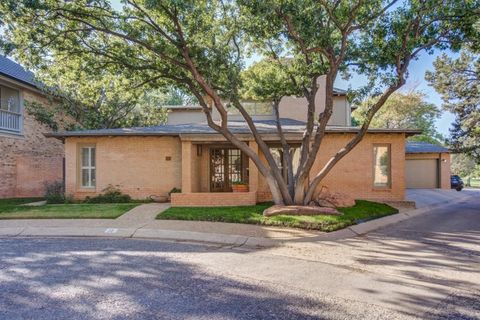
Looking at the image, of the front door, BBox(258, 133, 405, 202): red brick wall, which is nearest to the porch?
the front door

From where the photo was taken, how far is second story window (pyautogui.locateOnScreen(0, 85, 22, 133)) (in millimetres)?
17328

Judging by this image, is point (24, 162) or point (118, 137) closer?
point (118, 137)

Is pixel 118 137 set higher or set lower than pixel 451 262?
higher

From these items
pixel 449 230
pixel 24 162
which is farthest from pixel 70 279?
pixel 24 162

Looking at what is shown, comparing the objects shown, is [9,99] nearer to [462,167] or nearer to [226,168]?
[226,168]

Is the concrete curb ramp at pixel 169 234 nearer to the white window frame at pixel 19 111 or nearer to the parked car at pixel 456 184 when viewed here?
the white window frame at pixel 19 111

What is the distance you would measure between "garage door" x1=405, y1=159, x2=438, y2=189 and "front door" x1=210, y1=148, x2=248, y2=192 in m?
17.0

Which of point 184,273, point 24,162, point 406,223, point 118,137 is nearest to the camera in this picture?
point 184,273

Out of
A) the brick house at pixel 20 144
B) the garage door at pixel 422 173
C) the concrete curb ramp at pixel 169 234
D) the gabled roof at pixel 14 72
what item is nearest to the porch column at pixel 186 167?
the concrete curb ramp at pixel 169 234

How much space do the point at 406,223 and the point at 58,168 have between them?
17706 mm

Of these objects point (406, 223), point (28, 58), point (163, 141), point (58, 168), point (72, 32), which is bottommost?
point (406, 223)

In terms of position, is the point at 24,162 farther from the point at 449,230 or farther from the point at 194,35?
the point at 449,230

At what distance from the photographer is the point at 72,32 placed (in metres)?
11.5

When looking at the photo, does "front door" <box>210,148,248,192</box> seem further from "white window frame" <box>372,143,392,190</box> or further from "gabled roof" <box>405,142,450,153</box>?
"gabled roof" <box>405,142,450,153</box>
